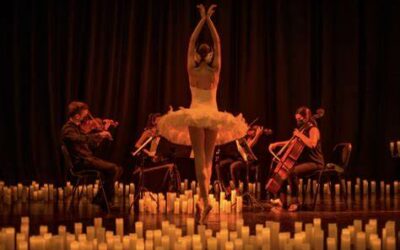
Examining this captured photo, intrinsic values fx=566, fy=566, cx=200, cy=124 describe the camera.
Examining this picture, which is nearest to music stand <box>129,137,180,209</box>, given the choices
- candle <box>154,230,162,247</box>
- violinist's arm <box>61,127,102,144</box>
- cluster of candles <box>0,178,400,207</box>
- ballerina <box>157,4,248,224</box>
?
cluster of candles <box>0,178,400,207</box>

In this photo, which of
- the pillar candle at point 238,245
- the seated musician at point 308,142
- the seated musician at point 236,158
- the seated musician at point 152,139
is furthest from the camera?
the seated musician at point 236,158

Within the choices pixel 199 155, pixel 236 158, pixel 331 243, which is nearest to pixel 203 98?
pixel 199 155

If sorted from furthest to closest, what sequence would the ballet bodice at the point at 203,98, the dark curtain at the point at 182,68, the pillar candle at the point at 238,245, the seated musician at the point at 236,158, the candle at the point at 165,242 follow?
the dark curtain at the point at 182,68 → the seated musician at the point at 236,158 → the ballet bodice at the point at 203,98 → the candle at the point at 165,242 → the pillar candle at the point at 238,245

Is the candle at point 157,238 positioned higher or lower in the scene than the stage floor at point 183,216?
higher

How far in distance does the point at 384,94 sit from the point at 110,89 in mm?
Result: 4244

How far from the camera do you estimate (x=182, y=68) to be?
8891mm

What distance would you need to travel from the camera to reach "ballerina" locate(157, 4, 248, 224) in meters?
4.64

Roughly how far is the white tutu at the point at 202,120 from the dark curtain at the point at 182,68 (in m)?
3.54

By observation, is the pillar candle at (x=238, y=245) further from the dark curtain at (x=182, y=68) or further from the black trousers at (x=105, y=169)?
the dark curtain at (x=182, y=68)

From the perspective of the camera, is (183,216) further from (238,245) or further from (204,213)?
(238,245)

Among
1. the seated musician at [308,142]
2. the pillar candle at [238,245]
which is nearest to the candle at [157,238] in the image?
the pillar candle at [238,245]

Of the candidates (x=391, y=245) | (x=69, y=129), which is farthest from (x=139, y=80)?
(x=391, y=245)

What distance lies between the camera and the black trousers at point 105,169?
5957 millimetres

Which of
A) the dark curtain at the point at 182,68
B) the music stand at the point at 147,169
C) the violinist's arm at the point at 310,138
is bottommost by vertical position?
the music stand at the point at 147,169
